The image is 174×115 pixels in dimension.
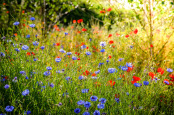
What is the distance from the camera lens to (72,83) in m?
1.95

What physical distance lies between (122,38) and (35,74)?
8.54 ft

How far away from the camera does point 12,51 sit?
242 centimetres

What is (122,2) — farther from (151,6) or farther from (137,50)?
(137,50)

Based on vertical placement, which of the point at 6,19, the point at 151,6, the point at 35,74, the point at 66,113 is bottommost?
the point at 66,113

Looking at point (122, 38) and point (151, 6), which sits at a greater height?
point (151, 6)

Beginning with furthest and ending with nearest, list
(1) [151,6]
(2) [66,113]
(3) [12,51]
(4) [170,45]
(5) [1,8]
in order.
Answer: (5) [1,8]
(4) [170,45]
(1) [151,6]
(3) [12,51]
(2) [66,113]

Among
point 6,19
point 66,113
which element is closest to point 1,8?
point 6,19

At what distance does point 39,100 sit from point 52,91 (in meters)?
0.15

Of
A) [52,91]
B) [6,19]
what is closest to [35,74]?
[52,91]

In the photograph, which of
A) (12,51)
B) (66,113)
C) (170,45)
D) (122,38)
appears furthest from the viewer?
(122,38)

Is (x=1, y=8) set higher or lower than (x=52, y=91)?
higher

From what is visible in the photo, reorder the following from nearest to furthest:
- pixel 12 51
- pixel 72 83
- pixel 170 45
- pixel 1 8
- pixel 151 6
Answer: pixel 72 83, pixel 12 51, pixel 151 6, pixel 170 45, pixel 1 8

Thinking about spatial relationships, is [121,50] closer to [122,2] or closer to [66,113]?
[122,2]

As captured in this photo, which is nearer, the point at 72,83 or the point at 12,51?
the point at 72,83
